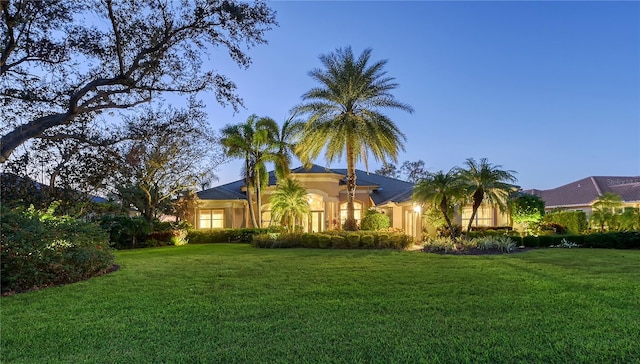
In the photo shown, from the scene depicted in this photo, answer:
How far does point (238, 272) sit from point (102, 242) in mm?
4218

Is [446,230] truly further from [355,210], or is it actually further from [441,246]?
[355,210]

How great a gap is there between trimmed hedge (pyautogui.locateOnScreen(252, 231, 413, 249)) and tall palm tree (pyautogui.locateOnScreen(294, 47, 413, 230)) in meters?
2.87

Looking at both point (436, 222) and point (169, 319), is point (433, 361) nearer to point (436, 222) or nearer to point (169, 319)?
point (169, 319)

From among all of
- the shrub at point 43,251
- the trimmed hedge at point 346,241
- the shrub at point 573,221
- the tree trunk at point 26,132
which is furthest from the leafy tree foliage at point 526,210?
the tree trunk at point 26,132

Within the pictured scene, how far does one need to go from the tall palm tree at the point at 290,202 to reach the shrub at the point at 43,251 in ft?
42.5

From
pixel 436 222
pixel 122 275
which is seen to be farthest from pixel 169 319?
pixel 436 222

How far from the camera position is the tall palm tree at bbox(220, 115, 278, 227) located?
2544 centimetres

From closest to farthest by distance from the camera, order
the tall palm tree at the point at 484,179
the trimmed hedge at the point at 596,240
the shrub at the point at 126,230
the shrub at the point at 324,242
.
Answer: the trimmed hedge at the point at 596,240 → the tall palm tree at the point at 484,179 → the shrub at the point at 324,242 → the shrub at the point at 126,230

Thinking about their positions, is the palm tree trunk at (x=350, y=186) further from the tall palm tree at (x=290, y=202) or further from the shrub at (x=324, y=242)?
the tall palm tree at (x=290, y=202)

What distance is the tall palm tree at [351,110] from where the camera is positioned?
67.6 ft

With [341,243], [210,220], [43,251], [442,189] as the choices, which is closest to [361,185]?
[442,189]

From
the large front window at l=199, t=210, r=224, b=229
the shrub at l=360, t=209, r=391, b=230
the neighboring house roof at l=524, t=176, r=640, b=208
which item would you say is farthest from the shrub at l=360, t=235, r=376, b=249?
the neighboring house roof at l=524, t=176, r=640, b=208

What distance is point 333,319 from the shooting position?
518cm

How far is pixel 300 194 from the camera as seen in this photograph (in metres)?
22.6
